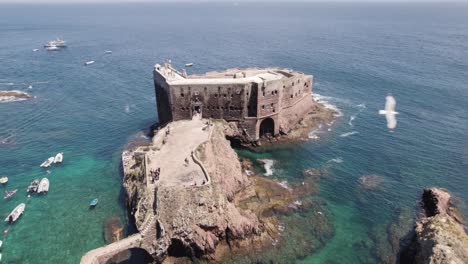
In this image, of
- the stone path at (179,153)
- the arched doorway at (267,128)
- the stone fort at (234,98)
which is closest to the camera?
the stone path at (179,153)

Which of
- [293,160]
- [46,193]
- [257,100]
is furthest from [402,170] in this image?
[46,193]

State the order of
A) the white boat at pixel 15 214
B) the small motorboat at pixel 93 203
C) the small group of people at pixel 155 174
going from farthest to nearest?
the small motorboat at pixel 93 203 < the white boat at pixel 15 214 < the small group of people at pixel 155 174

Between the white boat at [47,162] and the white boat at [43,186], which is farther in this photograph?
the white boat at [47,162]

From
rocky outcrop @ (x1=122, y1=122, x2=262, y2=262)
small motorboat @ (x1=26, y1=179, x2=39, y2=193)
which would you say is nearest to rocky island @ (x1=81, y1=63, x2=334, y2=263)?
rocky outcrop @ (x1=122, y1=122, x2=262, y2=262)

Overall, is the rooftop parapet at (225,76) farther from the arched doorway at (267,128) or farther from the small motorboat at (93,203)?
the small motorboat at (93,203)

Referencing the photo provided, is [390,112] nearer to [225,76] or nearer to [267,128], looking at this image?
[267,128]

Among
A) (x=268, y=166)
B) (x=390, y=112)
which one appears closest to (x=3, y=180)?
(x=268, y=166)

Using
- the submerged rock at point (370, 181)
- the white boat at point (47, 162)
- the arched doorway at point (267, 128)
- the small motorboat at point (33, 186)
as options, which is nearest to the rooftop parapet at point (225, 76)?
the arched doorway at point (267, 128)
